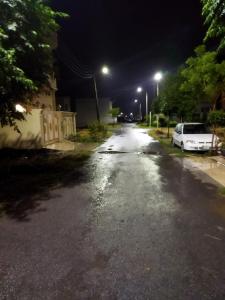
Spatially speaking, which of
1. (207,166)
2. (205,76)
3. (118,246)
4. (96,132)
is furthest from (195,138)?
(96,132)

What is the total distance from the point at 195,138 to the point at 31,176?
28.6ft

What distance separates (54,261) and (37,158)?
1024cm

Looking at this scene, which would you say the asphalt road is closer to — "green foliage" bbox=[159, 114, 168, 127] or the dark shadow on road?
the dark shadow on road

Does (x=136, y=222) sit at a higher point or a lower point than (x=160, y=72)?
lower

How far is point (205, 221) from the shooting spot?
512 centimetres

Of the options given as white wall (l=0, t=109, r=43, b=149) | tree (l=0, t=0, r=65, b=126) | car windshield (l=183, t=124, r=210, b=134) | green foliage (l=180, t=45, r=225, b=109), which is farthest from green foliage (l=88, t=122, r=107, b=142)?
tree (l=0, t=0, r=65, b=126)

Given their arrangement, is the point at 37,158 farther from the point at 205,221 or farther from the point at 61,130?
the point at 205,221

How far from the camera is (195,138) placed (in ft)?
44.7

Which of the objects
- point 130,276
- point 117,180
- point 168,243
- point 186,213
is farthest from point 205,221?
point 117,180

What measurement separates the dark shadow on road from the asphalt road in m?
0.41

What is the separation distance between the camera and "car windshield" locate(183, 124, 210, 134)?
14734mm

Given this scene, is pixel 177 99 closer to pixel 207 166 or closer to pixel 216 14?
pixel 207 166

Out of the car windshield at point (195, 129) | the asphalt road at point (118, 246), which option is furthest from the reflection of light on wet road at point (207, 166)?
the car windshield at point (195, 129)

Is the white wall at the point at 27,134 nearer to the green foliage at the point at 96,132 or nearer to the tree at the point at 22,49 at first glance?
the green foliage at the point at 96,132
